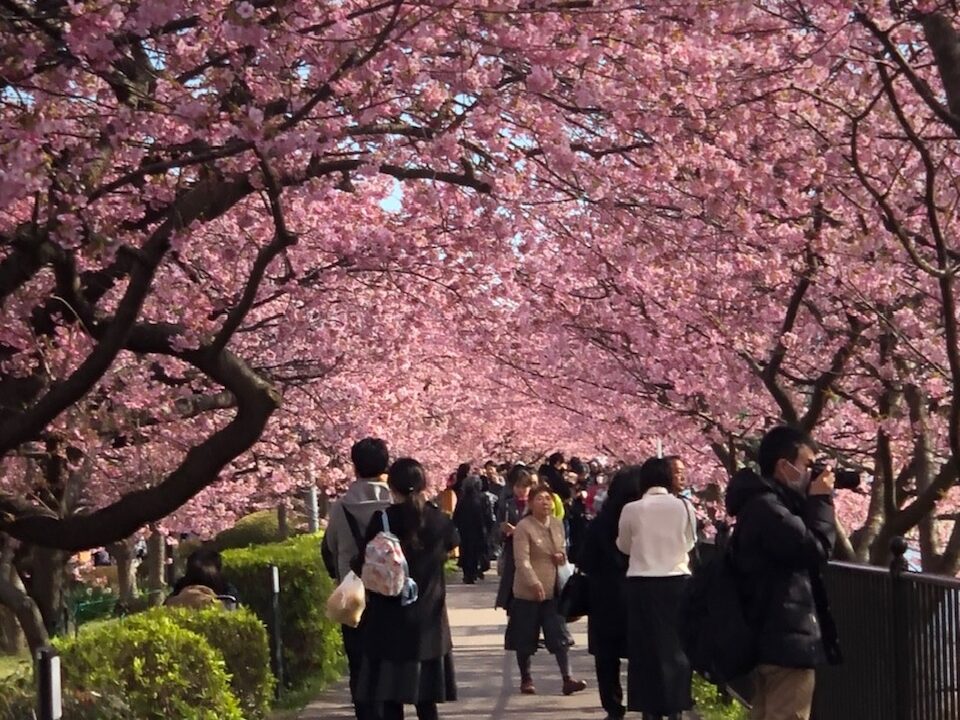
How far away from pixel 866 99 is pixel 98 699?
571cm

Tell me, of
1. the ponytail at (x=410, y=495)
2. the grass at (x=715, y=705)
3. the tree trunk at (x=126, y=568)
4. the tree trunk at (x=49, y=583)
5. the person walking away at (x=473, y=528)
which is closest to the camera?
the ponytail at (x=410, y=495)

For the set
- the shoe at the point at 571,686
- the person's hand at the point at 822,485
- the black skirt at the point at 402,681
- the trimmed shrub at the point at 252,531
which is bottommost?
the shoe at the point at 571,686

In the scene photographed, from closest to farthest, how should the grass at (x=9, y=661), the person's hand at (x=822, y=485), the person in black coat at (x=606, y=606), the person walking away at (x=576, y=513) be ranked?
1. the person's hand at (x=822, y=485)
2. the person in black coat at (x=606, y=606)
3. the person walking away at (x=576, y=513)
4. the grass at (x=9, y=661)

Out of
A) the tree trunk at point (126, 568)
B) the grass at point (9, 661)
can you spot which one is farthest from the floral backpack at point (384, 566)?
the tree trunk at point (126, 568)

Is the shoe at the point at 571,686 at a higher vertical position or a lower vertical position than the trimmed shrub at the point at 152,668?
lower

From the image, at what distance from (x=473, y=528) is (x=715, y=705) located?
13645 millimetres

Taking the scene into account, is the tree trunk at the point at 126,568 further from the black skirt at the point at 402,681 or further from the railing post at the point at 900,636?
the railing post at the point at 900,636

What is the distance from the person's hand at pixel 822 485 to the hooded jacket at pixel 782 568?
0.70 feet

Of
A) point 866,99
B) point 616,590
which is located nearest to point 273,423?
point 616,590

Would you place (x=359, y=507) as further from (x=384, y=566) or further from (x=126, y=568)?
(x=126, y=568)

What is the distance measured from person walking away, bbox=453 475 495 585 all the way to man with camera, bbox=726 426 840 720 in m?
17.2

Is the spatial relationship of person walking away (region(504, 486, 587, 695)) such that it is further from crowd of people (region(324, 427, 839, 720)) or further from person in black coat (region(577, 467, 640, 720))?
person in black coat (region(577, 467, 640, 720))

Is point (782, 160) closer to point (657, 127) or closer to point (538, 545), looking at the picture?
point (657, 127)

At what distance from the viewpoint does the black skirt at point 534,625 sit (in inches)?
477
